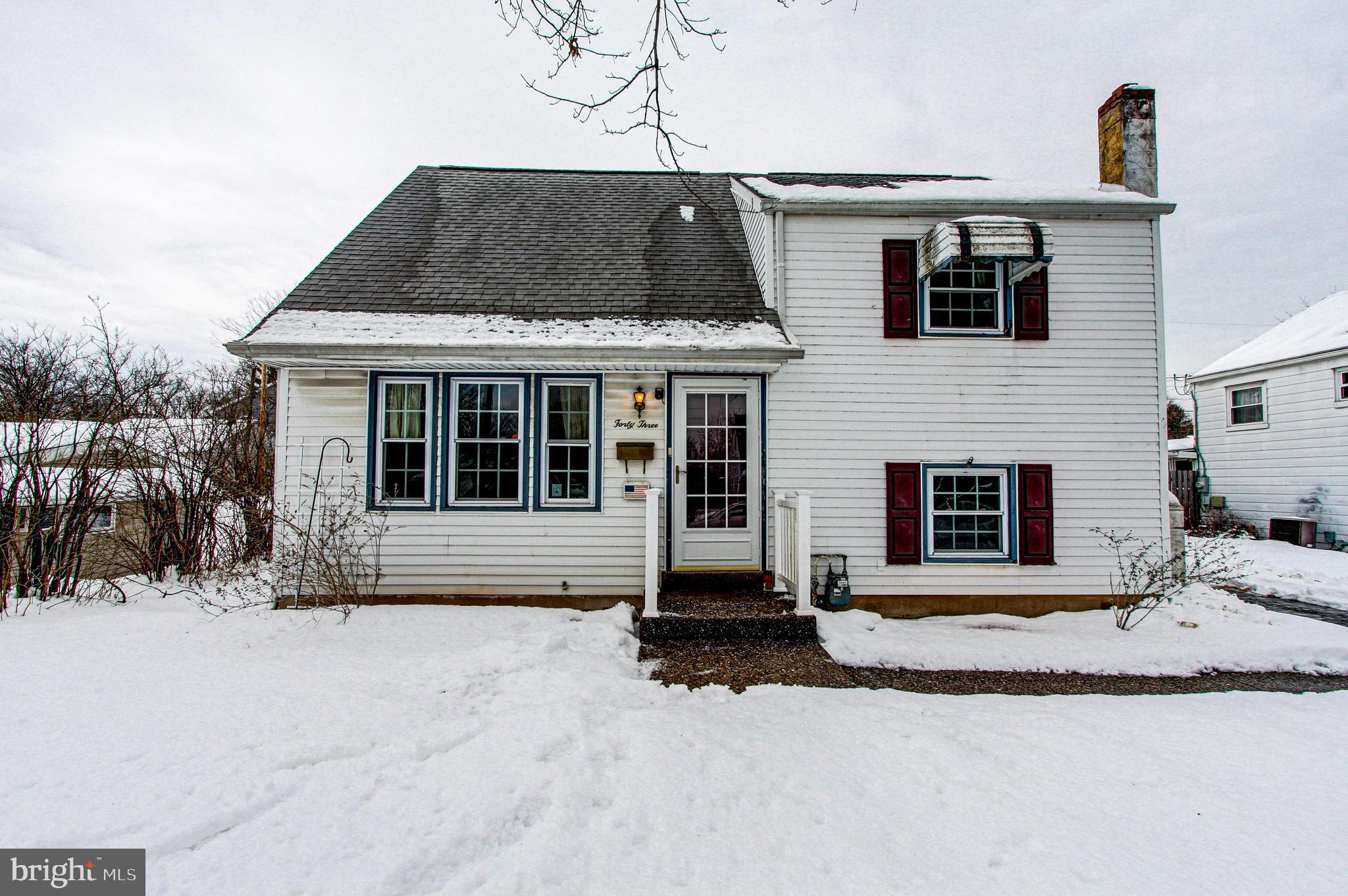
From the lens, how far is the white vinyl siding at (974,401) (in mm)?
6551

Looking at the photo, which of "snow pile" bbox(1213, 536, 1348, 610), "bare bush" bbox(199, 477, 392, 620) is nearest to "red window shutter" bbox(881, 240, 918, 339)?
"snow pile" bbox(1213, 536, 1348, 610)

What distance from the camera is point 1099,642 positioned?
5598 millimetres

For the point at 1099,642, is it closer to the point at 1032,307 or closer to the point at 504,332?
the point at 1032,307

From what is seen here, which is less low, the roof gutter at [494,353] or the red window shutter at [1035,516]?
the roof gutter at [494,353]

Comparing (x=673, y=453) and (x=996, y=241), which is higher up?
(x=996, y=241)

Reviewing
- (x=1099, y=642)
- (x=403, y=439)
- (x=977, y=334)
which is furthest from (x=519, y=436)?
(x=1099, y=642)

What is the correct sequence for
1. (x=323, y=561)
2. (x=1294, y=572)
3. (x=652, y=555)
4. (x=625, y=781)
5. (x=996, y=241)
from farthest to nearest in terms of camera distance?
(x=1294, y=572) → (x=996, y=241) → (x=652, y=555) → (x=323, y=561) → (x=625, y=781)

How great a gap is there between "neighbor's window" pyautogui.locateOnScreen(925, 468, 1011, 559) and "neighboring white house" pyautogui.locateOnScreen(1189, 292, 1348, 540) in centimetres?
943

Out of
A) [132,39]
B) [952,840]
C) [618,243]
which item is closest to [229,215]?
[132,39]

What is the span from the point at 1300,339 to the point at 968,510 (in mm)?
11710

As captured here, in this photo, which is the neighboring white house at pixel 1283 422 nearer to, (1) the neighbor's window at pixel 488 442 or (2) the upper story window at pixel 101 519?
(1) the neighbor's window at pixel 488 442

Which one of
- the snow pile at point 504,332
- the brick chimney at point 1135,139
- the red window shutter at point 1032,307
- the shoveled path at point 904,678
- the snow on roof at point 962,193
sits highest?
the brick chimney at point 1135,139

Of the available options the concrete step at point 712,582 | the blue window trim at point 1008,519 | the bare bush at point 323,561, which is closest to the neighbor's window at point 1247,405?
the blue window trim at point 1008,519

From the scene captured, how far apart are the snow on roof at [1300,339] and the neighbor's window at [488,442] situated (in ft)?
49.4
